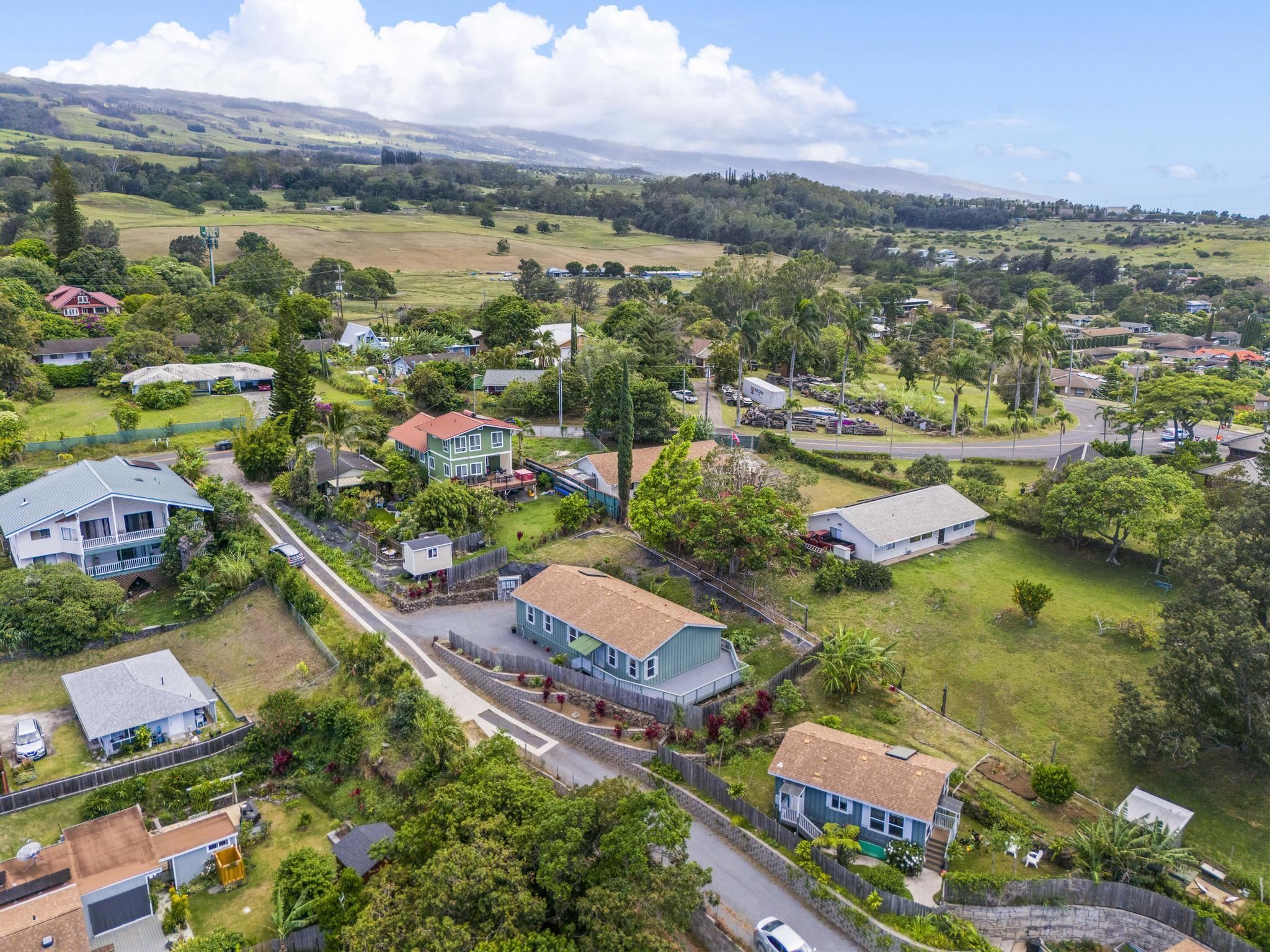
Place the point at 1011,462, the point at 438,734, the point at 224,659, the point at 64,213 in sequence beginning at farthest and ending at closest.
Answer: the point at 64,213 < the point at 1011,462 < the point at 224,659 < the point at 438,734

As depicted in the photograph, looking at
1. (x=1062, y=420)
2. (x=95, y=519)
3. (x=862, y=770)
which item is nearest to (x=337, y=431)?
(x=95, y=519)

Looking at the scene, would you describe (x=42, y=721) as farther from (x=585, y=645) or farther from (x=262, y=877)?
(x=585, y=645)

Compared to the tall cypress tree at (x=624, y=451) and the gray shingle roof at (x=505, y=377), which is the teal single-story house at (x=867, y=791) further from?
the gray shingle roof at (x=505, y=377)

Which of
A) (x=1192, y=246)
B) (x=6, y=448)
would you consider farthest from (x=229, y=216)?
(x=1192, y=246)

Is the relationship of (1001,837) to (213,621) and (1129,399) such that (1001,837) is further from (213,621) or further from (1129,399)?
(1129,399)

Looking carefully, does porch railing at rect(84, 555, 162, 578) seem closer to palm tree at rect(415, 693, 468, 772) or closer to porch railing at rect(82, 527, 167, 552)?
porch railing at rect(82, 527, 167, 552)

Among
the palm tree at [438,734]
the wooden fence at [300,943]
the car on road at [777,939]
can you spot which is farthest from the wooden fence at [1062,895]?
the wooden fence at [300,943]
